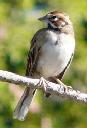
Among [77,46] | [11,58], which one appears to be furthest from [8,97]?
[77,46]

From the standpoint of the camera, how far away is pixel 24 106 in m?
7.98

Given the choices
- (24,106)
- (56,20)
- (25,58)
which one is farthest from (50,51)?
(25,58)

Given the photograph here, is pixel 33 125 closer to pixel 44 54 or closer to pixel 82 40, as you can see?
pixel 82 40

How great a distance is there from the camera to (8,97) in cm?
941

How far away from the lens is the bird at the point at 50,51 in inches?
308

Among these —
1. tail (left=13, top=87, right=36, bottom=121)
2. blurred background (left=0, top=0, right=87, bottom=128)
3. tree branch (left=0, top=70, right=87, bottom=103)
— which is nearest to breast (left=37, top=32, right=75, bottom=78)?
tail (left=13, top=87, right=36, bottom=121)

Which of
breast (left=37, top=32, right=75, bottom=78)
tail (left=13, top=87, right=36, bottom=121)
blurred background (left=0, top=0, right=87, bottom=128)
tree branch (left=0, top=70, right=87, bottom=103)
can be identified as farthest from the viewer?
blurred background (left=0, top=0, right=87, bottom=128)

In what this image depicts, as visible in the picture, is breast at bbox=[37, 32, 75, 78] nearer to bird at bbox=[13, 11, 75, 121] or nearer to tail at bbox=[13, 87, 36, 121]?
bird at bbox=[13, 11, 75, 121]

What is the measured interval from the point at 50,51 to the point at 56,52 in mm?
58

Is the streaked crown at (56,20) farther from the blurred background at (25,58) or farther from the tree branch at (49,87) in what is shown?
the blurred background at (25,58)

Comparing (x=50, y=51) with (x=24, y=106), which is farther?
(x=24, y=106)

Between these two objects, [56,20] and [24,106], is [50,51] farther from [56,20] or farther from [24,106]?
[24,106]

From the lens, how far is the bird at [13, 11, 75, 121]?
782 cm

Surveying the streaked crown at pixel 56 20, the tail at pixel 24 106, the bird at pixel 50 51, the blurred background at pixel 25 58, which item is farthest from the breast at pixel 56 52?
the blurred background at pixel 25 58
